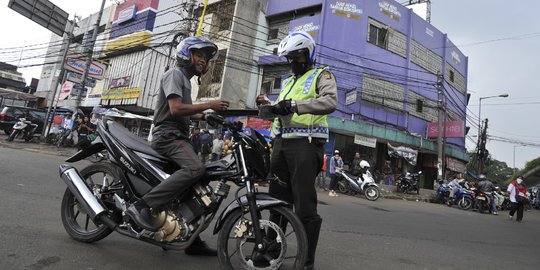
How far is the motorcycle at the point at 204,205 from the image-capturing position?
7.58 ft

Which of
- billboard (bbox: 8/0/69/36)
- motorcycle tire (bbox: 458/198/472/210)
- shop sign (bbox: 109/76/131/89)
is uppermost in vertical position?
billboard (bbox: 8/0/69/36)

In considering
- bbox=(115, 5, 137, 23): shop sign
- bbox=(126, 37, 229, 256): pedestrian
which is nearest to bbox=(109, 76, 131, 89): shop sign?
bbox=(115, 5, 137, 23): shop sign

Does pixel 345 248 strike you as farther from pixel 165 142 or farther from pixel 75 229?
pixel 75 229

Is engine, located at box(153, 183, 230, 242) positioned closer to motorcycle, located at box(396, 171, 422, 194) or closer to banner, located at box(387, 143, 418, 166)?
motorcycle, located at box(396, 171, 422, 194)

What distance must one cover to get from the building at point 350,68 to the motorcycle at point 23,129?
2722mm

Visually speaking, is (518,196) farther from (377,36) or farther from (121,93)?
(121,93)

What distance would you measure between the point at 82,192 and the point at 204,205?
3.84 feet

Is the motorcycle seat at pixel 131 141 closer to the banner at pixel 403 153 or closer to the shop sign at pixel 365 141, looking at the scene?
the shop sign at pixel 365 141

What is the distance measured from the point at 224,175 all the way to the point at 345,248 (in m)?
2.04

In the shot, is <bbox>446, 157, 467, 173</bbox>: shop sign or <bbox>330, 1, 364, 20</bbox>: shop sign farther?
<bbox>446, 157, 467, 173</bbox>: shop sign

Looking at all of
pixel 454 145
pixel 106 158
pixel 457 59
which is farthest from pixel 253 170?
pixel 457 59

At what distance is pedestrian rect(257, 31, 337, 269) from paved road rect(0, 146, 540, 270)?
76 cm

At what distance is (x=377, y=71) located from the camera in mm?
18312

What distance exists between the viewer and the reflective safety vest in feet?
8.78
